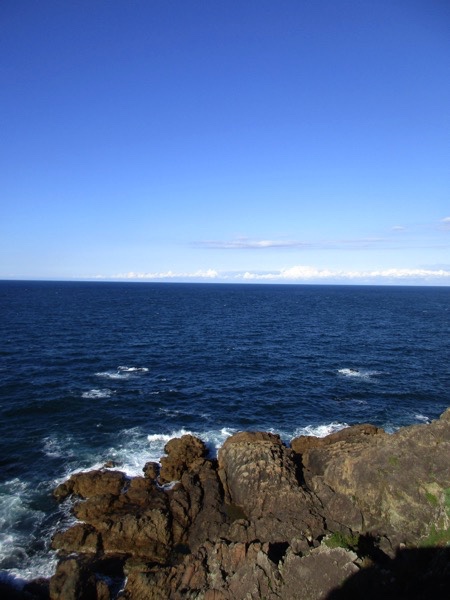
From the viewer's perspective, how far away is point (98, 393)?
5100cm

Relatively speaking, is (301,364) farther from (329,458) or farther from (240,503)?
(240,503)

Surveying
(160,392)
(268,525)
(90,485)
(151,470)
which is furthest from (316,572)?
(160,392)

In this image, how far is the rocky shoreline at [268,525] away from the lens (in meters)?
19.9

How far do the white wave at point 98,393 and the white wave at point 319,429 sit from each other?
2497 cm

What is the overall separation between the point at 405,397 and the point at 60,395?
4662 cm

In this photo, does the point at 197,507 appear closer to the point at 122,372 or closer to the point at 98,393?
the point at 98,393

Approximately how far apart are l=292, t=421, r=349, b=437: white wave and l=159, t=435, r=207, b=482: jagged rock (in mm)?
11524

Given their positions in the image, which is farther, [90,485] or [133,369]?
[133,369]

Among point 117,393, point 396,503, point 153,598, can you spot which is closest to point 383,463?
point 396,503

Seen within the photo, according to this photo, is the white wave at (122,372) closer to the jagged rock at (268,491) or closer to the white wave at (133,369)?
the white wave at (133,369)

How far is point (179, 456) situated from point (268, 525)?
11.7 meters

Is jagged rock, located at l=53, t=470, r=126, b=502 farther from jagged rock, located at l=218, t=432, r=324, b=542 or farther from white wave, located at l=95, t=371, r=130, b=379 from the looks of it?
white wave, located at l=95, t=371, r=130, b=379

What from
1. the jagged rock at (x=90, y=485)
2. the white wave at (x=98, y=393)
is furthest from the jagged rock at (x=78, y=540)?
the white wave at (x=98, y=393)

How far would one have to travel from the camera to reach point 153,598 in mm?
20875
